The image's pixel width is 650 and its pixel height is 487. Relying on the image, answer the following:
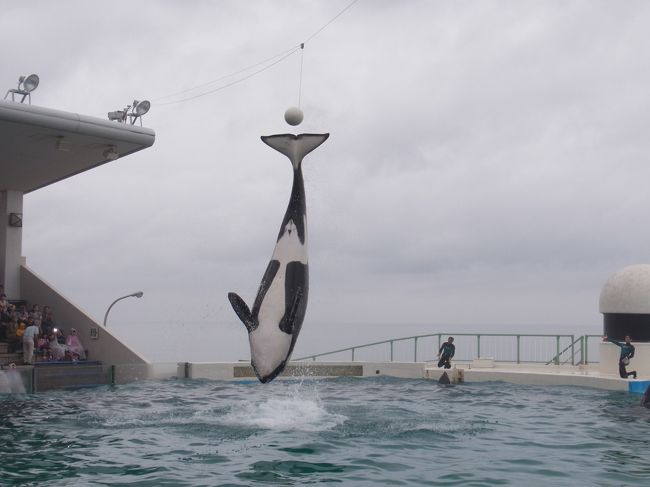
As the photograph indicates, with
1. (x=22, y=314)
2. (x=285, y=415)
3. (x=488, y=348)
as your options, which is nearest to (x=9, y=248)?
(x=22, y=314)

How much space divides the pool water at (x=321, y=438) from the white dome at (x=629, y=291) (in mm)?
3303

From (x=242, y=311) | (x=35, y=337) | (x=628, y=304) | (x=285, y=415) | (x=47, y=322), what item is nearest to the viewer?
(x=242, y=311)

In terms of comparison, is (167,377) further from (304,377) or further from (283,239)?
(283,239)

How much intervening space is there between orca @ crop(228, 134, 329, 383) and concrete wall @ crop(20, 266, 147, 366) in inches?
352

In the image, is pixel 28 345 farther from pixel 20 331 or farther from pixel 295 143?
pixel 295 143

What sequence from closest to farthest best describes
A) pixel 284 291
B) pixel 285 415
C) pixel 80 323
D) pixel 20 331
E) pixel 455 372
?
pixel 284 291 → pixel 285 415 → pixel 20 331 → pixel 455 372 → pixel 80 323

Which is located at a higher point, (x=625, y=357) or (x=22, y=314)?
(x=22, y=314)

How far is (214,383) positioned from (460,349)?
6.78m

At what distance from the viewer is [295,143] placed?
10062mm

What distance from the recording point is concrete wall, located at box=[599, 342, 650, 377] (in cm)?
1800

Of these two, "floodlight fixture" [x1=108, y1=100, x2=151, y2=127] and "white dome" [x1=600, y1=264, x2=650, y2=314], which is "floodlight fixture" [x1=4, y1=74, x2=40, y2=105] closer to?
"floodlight fixture" [x1=108, y1=100, x2=151, y2=127]

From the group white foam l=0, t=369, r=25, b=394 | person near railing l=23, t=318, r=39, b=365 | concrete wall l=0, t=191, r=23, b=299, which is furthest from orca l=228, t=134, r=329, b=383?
concrete wall l=0, t=191, r=23, b=299

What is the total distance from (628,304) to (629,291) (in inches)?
12.2

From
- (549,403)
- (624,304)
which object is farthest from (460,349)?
(549,403)
